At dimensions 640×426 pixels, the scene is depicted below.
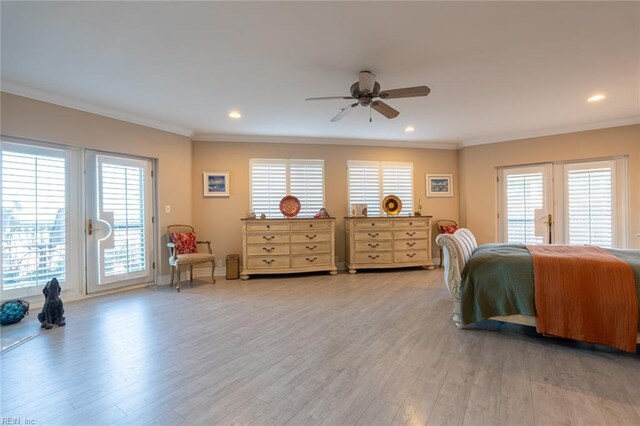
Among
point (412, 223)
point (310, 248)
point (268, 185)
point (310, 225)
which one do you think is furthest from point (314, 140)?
point (412, 223)

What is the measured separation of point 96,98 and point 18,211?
1.60 meters

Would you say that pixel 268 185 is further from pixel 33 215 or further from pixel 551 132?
pixel 551 132

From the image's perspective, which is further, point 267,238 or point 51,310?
point 267,238

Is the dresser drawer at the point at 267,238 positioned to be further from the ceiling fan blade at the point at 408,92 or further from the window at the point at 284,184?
the ceiling fan blade at the point at 408,92

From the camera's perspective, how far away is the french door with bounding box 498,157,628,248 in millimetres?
4621

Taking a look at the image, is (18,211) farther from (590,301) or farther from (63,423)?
(590,301)

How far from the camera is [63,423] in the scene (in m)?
1.53

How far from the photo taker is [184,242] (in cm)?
452

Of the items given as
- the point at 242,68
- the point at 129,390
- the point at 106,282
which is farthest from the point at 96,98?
the point at 129,390

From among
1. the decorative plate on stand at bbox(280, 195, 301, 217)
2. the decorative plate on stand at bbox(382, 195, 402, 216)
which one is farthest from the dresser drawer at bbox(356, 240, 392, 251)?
the decorative plate on stand at bbox(280, 195, 301, 217)

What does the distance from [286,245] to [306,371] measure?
2972mm

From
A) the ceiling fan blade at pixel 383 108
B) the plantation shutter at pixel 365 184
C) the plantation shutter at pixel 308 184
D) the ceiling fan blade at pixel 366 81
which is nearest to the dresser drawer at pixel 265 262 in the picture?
the plantation shutter at pixel 308 184

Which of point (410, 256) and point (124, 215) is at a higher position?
point (124, 215)

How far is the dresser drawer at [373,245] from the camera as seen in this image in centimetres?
519
